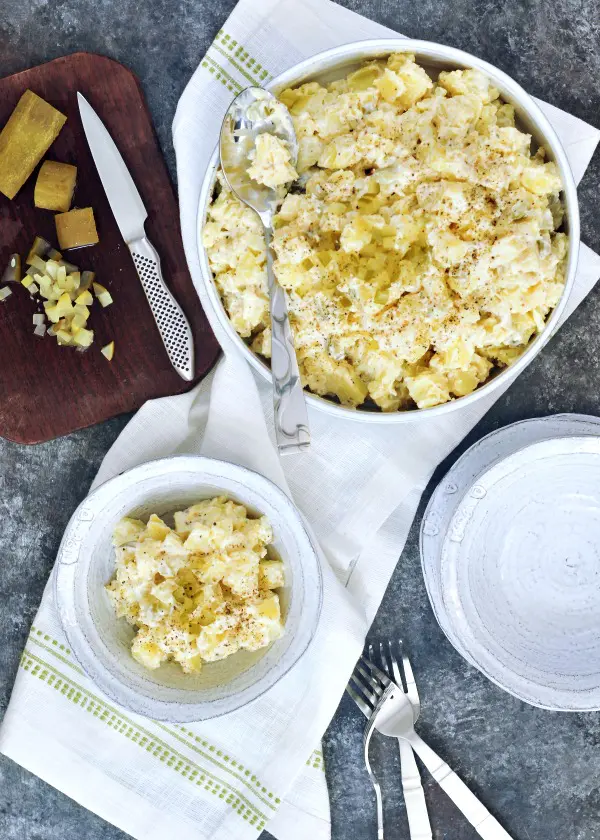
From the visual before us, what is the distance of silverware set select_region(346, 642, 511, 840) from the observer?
1986 millimetres

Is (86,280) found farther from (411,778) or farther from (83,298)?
(411,778)

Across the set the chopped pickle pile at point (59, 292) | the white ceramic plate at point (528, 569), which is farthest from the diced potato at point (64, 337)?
the white ceramic plate at point (528, 569)

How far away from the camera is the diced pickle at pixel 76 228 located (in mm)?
1866

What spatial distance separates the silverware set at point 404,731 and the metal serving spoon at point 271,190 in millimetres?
738

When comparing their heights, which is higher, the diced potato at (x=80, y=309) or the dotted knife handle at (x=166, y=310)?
the dotted knife handle at (x=166, y=310)

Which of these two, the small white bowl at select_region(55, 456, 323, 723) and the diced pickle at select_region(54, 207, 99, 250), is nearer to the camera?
the small white bowl at select_region(55, 456, 323, 723)

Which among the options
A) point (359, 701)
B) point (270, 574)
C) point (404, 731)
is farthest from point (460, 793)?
point (270, 574)

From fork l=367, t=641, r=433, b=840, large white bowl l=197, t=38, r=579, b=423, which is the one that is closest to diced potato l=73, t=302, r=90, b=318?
large white bowl l=197, t=38, r=579, b=423

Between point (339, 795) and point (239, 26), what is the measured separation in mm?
1923

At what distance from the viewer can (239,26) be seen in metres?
1.83

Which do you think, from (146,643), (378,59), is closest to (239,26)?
(378,59)

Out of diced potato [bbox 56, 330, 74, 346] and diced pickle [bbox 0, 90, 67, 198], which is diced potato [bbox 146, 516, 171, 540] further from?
diced pickle [bbox 0, 90, 67, 198]

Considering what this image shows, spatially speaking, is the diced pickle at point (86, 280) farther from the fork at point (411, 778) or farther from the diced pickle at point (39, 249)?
the fork at point (411, 778)

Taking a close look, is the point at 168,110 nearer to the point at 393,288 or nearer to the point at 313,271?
the point at 313,271
